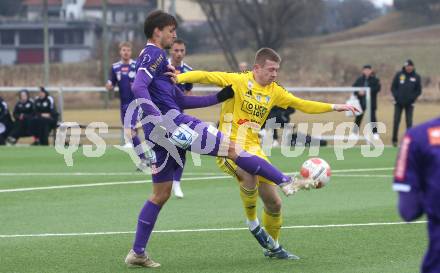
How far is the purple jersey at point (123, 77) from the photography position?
18.4m

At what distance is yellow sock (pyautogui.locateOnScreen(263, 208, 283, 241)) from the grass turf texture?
0.90ft

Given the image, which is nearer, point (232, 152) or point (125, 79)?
point (232, 152)

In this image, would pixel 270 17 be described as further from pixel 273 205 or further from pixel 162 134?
pixel 162 134

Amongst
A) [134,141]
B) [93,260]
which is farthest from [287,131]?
[93,260]

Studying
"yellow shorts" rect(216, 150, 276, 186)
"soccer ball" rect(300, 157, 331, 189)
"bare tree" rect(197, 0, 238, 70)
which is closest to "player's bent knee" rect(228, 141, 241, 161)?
"yellow shorts" rect(216, 150, 276, 186)

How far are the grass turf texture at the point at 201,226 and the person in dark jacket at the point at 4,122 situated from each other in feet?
25.2

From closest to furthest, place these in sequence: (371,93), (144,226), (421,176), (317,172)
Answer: (421,176) → (317,172) → (144,226) → (371,93)

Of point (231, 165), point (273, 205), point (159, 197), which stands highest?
point (231, 165)

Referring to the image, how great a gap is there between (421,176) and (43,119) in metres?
21.1

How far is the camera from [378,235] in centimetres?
1088

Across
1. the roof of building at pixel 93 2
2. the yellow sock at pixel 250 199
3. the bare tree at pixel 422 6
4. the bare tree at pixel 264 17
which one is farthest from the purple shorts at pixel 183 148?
the roof of building at pixel 93 2

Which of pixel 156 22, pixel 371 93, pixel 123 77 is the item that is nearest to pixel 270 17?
pixel 371 93

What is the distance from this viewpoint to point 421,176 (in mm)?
5398

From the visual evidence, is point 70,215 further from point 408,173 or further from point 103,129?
point 103,129
